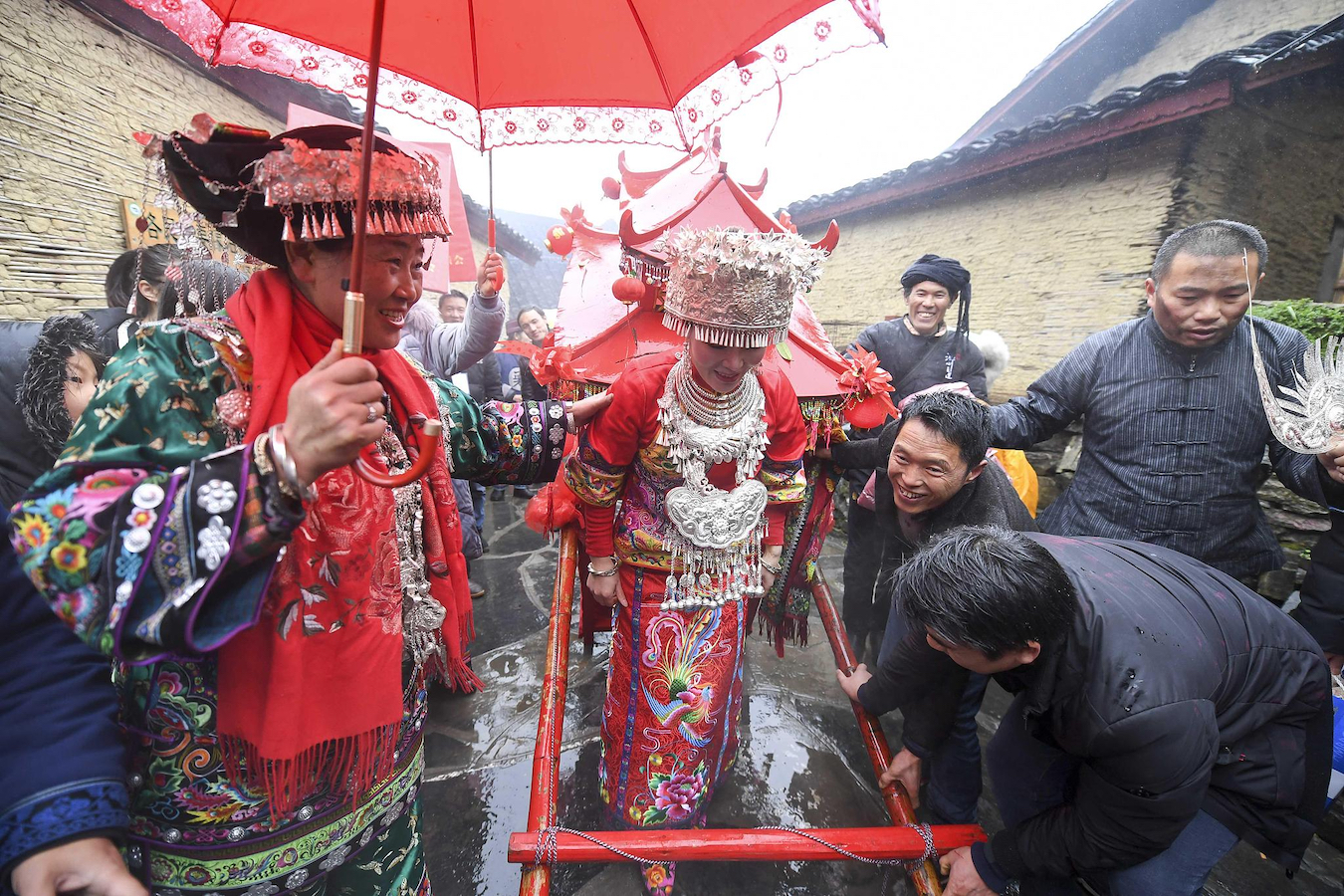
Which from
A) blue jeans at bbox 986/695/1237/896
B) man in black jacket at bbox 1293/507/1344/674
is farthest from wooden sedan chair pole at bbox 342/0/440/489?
man in black jacket at bbox 1293/507/1344/674

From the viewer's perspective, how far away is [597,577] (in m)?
2.33

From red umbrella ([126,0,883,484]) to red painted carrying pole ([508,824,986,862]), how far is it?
2.14 meters

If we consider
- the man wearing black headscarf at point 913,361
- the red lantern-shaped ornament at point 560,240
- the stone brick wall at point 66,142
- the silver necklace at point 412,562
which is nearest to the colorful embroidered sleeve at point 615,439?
the silver necklace at point 412,562

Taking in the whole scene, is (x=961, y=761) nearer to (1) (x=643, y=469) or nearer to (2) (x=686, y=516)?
(2) (x=686, y=516)

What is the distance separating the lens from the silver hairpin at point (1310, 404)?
2.00m

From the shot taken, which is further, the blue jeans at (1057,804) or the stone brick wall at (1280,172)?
the stone brick wall at (1280,172)

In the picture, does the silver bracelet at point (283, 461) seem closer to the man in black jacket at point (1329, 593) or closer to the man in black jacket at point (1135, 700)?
the man in black jacket at point (1135, 700)

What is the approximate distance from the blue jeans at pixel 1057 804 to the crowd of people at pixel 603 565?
0.01 m

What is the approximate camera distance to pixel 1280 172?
5977mm

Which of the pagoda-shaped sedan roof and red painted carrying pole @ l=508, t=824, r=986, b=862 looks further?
the pagoda-shaped sedan roof

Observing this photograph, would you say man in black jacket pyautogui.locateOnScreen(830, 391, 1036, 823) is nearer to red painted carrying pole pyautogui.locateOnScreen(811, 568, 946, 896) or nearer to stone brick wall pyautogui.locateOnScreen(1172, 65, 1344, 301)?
red painted carrying pole pyautogui.locateOnScreen(811, 568, 946, 896)

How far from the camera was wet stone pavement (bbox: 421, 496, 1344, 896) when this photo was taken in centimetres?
233

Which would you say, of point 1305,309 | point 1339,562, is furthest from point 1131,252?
point 1339,562

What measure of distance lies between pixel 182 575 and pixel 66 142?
595 centimetres
